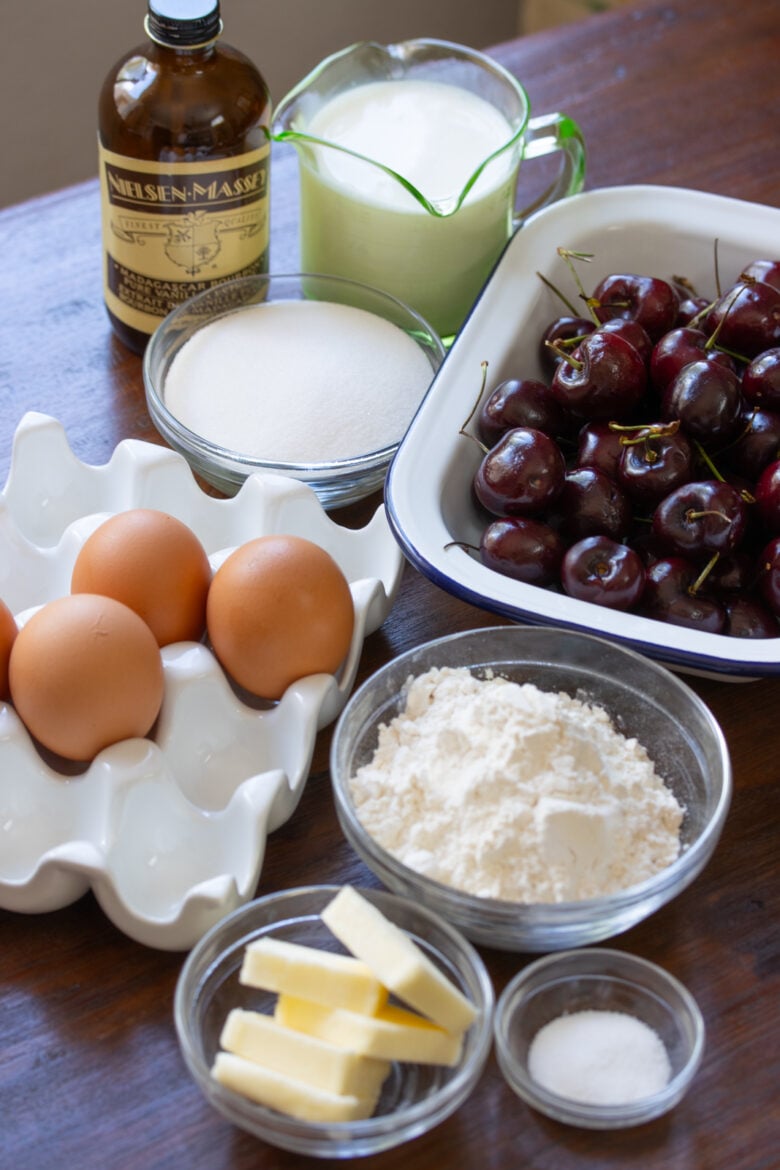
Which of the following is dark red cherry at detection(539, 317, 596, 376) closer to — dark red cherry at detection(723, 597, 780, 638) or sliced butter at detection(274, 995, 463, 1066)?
dark red cherry at detection(723, 597, 780, 638)

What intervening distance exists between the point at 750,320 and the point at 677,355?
79 mm

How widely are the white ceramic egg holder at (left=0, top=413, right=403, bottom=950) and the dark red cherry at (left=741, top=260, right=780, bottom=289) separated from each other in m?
0.38

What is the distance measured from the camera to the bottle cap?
100cm

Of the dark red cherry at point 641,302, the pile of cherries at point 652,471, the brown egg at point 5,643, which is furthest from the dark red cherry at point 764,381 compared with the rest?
the brown egg at point 5,643

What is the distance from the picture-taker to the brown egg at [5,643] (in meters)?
0.83

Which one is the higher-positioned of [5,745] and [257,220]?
[257,220]

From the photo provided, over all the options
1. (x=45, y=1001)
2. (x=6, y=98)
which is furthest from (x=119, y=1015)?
(x=6, y=98)

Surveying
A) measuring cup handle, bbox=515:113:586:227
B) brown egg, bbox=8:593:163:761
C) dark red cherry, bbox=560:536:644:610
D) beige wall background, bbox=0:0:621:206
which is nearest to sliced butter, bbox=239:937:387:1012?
brown egg, bbox=8:593:163:761

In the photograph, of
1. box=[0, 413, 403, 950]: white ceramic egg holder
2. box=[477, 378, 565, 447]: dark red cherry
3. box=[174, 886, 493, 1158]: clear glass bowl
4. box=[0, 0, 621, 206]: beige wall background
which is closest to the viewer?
box=[174, 886, 493, 1158]: clear glass bowl

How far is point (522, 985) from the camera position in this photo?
727 mm

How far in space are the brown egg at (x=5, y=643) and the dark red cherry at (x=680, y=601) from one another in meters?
0.42

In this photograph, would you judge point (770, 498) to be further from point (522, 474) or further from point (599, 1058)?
point (599, 1058)

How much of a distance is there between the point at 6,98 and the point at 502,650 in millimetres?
1630

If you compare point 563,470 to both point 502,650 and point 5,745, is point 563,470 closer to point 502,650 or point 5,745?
point 502,650
